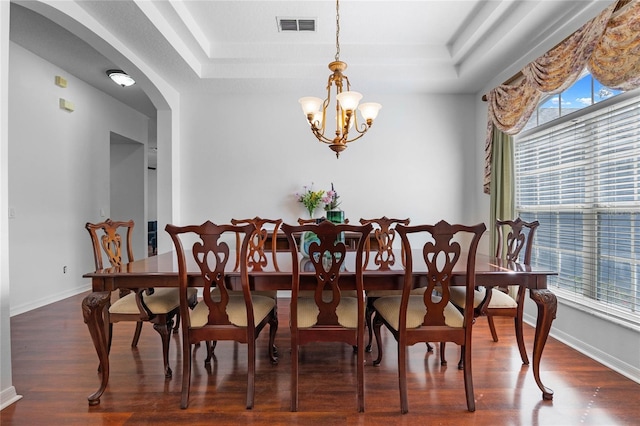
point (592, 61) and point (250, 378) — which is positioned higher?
point (592, 61)

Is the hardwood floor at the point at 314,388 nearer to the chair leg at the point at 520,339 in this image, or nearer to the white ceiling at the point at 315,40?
the chair leg at the point at 520,339

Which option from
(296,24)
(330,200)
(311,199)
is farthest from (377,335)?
(296,24)

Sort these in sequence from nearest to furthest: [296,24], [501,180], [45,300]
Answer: [296,24] < [501,180] < [45,300]

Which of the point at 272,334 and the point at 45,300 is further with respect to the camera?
the point at 45,300

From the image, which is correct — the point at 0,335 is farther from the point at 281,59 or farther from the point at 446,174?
the point at 446,174

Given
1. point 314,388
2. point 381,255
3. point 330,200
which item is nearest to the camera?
point 314,388

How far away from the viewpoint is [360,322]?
1.83 metres

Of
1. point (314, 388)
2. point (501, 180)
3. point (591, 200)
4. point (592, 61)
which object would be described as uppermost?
point (592, 61)

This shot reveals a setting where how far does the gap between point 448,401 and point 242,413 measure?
1.13 m

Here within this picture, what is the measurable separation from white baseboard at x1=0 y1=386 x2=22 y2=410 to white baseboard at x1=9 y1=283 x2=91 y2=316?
1793 mm

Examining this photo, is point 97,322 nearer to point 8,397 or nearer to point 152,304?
point 152,304

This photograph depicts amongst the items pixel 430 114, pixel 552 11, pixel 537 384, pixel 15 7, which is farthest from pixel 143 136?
pixel 537 384

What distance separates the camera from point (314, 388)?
2059 mm

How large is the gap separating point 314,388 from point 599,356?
2070 mm
